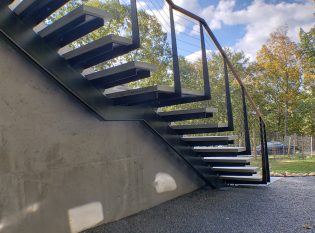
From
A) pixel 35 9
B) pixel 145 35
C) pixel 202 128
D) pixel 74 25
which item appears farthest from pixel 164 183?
pixel 145 35

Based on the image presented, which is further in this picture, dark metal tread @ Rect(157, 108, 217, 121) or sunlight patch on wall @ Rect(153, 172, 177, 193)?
sunlight patch on wall @ Rect(153, 172, 177, 193)

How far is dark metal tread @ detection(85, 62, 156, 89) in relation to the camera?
2191 millimetres

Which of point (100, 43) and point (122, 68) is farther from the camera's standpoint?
point (122, 68)

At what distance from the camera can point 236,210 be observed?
10.3ft

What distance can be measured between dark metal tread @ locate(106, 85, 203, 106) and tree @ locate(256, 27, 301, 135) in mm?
9794

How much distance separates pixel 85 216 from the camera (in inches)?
103

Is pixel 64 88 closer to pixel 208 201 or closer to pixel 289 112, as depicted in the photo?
pixel 208 201

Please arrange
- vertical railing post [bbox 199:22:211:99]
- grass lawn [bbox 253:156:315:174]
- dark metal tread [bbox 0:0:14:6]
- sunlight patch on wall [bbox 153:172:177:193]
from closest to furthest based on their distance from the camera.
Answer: dark metal tread [bbox 0:0:14:6], vertical railing post [bbox 199:22:211:99], sunlight patch on wall [bbox 153:172:177:193], grass lawn [bbox 253:156:315:174]

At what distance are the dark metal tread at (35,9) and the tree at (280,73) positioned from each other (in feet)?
35.5

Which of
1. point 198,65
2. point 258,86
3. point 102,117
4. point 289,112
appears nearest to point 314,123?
point 289,112

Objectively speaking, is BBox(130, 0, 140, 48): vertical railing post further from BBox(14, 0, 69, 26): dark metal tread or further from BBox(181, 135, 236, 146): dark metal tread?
BBox(181, 135, 236, 146): dark metal tread

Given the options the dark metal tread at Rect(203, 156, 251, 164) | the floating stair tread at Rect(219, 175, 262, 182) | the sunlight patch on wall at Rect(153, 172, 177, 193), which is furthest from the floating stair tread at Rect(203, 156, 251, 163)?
the sunlight patch on wall at Rect(153, 172, 177, 193)

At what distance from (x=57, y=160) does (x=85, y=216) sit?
62 cm

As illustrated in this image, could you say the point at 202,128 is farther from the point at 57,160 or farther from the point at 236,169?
the point at 57,160
